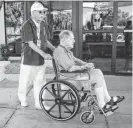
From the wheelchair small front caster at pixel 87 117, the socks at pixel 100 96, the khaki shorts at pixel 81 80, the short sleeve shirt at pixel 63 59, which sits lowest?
the wheelchair small front caster at pixel 87 117

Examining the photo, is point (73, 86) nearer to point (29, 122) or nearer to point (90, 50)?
point (29, 122)

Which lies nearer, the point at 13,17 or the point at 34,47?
the point at 34,47

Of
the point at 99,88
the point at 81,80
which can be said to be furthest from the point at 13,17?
the point at 99,88

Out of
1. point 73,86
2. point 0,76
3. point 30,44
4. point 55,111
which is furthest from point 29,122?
point 0,76

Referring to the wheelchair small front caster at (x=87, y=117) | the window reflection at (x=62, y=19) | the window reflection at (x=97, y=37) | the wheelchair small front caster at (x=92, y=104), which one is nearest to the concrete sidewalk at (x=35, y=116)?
the wheelchair small front caster at (x=87, y=117)

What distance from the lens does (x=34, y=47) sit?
13.3ft

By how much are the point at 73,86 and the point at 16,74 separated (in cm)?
321

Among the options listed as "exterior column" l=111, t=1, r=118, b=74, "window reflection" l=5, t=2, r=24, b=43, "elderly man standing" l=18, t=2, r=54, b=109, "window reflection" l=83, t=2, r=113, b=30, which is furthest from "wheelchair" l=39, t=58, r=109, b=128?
"window reflection" l=5, t=2, r=24, b=43

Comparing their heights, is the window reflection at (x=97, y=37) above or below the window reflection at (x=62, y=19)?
below

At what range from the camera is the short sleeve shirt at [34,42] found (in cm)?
413

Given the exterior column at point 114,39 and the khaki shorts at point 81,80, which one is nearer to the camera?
the khaki shorts at point 81,80

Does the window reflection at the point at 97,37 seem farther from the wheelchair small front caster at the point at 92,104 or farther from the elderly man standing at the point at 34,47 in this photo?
the wheelchair small front caster at the point at 92,104

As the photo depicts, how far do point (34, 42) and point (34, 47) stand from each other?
0.20 metres

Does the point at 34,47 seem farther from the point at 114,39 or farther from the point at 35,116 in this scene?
the point at 114,39
